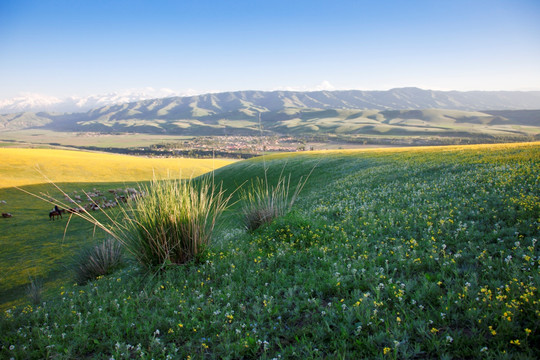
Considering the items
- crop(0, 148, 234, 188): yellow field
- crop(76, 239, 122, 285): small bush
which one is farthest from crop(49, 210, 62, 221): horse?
crop(76, 239, 122, 285): small bush

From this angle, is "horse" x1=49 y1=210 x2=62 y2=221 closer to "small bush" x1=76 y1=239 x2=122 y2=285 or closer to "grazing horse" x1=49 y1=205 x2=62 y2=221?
"grazing horse" x1=49 y1=205 x2=62 y2=221

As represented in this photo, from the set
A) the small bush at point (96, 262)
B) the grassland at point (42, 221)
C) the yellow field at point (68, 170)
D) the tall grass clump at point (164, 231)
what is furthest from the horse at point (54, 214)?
the tall grass clump at point (164, 231)

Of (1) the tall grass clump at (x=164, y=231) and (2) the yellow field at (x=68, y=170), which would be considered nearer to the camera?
(1) the tall grass clump at (x=164, y=231)

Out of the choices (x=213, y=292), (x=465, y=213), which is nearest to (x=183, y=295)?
(x=213, y=292)

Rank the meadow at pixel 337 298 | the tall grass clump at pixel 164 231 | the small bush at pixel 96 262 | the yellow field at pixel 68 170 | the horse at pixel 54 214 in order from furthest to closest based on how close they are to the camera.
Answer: the yellow field at pixel 68 170, the horse at pixel 54 214, the small bush at pixel 96 262, the tall grass clump at pixel 164 231, the meadow at pixel 337 298

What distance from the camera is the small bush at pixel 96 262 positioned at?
27.4ft

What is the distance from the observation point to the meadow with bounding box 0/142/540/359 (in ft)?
11.5

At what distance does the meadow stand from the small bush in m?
2.16

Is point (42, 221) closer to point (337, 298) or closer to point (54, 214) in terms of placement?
point (54, 214)

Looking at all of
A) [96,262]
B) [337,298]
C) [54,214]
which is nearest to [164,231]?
[96,262]

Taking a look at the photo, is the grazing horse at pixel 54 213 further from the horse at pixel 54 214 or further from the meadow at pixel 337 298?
the meadow at pixel 337 298

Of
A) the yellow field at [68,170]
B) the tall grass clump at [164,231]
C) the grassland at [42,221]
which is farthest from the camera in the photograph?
the yellow field at [68,170]

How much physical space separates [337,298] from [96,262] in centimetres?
749

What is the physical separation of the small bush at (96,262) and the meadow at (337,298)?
84.9 inches
